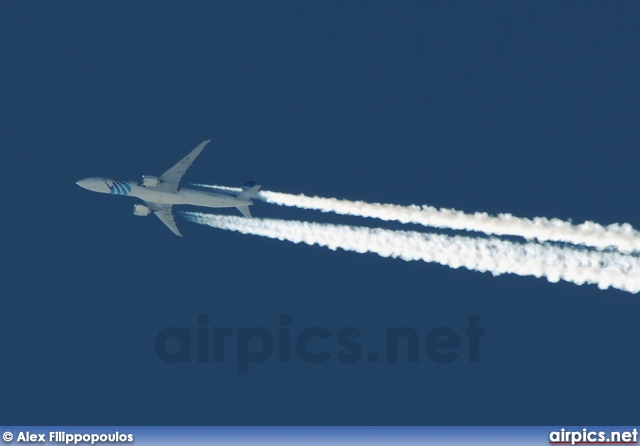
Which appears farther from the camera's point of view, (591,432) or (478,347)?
(478,347)

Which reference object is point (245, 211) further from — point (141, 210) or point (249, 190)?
point (141, 210)

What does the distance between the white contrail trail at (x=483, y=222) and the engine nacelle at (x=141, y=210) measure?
5183 mm

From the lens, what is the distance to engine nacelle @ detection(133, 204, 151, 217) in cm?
8162

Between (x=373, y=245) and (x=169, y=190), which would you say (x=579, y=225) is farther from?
(x=169, y=190)

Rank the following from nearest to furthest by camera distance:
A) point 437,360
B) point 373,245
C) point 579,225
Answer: point 579,225
point 373,245
point 437,360

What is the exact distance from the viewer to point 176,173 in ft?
266

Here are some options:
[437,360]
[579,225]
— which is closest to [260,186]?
[437,360]

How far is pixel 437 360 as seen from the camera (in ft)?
277

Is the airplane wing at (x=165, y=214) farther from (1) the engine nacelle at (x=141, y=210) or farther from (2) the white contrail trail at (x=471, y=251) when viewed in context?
(2) the white contrail trail at (x=471, y=251)

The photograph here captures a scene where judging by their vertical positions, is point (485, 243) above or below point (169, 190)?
below

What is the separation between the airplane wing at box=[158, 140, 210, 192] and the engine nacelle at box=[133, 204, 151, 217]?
273cm

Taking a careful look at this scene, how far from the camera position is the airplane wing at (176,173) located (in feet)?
263

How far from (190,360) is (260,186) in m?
14.3

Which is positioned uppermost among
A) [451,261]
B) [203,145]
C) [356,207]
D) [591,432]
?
[203,145]
